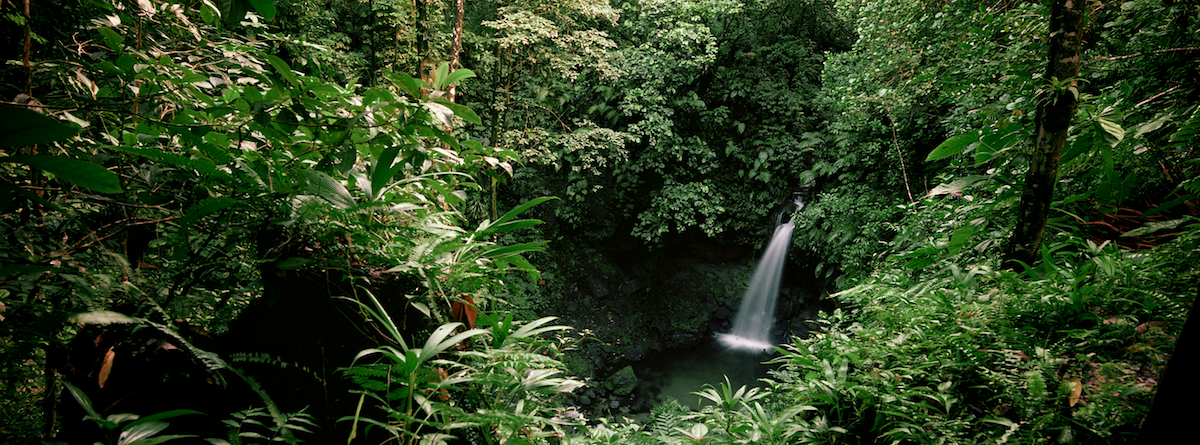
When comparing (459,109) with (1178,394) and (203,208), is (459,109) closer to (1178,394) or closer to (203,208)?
(203,208)

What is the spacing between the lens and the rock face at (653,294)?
31.6ft

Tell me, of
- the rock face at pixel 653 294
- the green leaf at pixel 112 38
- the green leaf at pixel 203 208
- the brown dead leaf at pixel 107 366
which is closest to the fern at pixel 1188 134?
the green leaf at pixel 203 208

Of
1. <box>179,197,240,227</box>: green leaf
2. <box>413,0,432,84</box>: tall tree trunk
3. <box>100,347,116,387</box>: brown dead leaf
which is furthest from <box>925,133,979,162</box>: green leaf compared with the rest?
<box>413,0,432,84</box>: tall tree trunk

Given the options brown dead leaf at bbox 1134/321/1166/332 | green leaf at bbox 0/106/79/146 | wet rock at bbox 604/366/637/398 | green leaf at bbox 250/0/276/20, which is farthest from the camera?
wet rock at bbox 604/366/637/398

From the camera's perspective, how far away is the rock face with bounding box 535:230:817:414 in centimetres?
962

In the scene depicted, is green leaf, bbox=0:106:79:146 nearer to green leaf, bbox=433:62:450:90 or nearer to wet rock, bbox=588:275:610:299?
green leaf, bbox=433:62:450:90

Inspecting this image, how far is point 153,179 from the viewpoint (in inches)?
50.8

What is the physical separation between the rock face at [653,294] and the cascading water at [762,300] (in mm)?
177

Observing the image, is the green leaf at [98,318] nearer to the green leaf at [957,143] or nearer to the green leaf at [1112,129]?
the green leaf at [957,143]

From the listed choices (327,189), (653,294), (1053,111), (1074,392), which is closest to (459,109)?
(327,189)

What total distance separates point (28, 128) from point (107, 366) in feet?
2.77

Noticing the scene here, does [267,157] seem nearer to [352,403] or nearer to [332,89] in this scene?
[332,89]

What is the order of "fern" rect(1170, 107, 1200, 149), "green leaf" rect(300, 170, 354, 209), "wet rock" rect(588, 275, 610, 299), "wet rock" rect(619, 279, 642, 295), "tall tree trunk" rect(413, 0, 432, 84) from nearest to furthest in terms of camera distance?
"green leaf" rect(300, 170, 354, 209), "fern" rect(1170, 107, 1200, 149), "tall tree trunk" rect(413, 0, 432, 84), "wet rock" rect(588, 275, 610, 299), "wet rock" rect(619, 279, 642, 295)

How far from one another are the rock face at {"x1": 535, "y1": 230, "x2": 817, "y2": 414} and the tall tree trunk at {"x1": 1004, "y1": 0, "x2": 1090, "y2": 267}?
25.8ft
